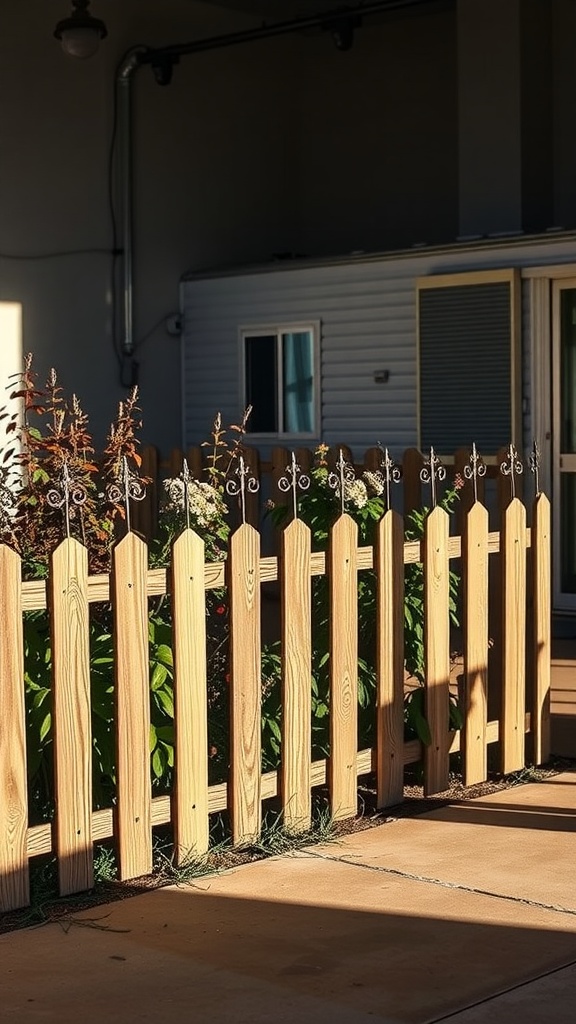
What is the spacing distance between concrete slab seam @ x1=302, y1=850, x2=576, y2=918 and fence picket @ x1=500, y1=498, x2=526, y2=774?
4.29 ft

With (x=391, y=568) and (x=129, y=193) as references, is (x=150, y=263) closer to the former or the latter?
(x=129, y=193)

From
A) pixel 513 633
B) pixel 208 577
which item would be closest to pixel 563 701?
pixel 513 633

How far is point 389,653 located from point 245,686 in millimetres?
722

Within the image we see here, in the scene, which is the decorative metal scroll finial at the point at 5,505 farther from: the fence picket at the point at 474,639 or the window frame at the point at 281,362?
the window frame at the point at 281,362

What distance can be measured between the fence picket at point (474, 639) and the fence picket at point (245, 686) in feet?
3.71

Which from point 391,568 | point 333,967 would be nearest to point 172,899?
point 333,967

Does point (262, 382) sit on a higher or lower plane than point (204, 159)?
lower

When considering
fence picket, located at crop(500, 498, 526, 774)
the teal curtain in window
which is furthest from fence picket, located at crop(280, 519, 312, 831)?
the teal curtain in window

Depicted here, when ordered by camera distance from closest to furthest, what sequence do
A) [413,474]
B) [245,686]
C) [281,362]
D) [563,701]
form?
[245,686] → [563,701] → [413,474] → [281,362]

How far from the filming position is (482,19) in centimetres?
1302

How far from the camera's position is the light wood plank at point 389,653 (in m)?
5.30

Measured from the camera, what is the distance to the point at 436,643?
5.52 m

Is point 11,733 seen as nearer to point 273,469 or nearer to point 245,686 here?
point 245,686

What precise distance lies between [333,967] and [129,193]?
35.1ft
